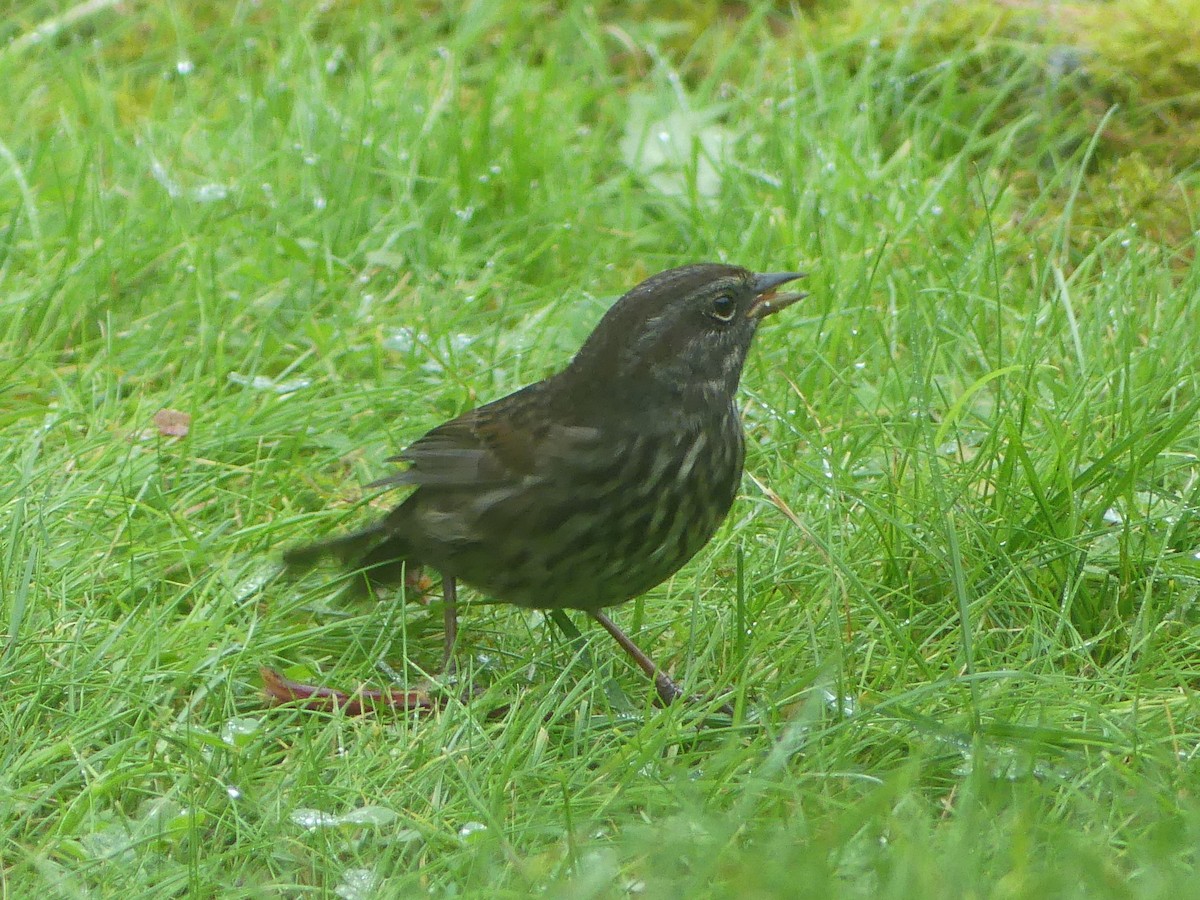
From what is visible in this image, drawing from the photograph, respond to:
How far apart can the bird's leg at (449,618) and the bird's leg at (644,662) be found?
1.16 ft

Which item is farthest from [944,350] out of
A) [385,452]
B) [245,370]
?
[245,370]

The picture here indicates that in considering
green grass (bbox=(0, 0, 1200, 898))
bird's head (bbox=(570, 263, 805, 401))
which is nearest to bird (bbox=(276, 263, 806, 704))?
bird's head (bbox=(570, 263, 805, 401))

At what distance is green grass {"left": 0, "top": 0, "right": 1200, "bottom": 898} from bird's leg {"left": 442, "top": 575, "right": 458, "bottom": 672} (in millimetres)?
95

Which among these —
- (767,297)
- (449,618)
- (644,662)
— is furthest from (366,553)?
(767,297)

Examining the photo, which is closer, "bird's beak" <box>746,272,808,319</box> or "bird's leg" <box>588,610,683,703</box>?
"bird's leg" <box>588,610,683,703</box>

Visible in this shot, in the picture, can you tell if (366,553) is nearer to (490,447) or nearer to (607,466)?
(490,447)

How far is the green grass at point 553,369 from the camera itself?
341 centimetres

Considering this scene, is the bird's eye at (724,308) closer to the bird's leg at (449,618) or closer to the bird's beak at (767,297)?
the bird's beak at (767,297)

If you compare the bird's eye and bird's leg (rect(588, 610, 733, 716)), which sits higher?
the bird's eye

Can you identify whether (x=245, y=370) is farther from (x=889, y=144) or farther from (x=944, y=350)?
(x=889, y=144)

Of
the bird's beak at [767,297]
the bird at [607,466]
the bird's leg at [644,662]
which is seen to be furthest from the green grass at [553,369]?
the bird's beak at [767,297]

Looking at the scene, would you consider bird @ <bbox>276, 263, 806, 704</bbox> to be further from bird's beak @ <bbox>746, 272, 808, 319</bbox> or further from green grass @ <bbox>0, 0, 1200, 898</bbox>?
green grass @ <bbox>0, 0, 1200, 898</bbox>

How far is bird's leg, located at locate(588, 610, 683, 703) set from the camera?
157 inches

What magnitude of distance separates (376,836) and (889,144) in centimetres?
378
